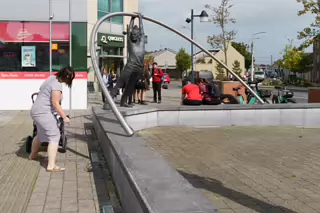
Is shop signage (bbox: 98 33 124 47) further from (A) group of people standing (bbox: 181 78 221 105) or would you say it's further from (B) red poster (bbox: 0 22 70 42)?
(A) group of people standing (bbox: 181 78 221 105)

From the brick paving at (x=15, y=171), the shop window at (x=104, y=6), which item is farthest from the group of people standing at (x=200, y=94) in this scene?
the shop window at (x=104, y=6)

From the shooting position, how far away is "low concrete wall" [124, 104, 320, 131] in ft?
37.6

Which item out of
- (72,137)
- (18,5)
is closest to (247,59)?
(18,5)

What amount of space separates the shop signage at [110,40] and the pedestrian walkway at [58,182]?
728 inches

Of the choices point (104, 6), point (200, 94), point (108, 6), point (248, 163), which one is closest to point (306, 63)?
point (108, 6)

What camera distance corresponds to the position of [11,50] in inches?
639

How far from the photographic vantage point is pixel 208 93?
12633mm

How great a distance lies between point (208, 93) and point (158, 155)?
25.4ft

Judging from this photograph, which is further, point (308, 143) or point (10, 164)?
point (308, 143)

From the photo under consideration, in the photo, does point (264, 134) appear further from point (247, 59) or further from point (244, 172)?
point (247, 59)

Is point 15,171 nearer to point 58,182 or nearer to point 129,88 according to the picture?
point 58,182

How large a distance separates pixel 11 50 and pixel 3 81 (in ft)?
3.85

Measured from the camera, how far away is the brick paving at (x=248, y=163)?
17.3 ft

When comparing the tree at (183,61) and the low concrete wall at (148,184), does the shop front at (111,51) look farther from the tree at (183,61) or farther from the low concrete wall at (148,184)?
the tree at (183,61)
